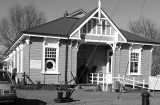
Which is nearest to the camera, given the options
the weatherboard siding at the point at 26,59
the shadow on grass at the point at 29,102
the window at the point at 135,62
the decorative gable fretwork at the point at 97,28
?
the shadow on grass at the point at 29,102

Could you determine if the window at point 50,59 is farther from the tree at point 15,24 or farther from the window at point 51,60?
the tree at point 15,24

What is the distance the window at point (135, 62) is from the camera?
21.5 metres

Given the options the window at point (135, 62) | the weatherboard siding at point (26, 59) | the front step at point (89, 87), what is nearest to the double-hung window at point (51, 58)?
the weatherboard siding at point (26, 59)

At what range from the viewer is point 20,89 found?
57.2ft

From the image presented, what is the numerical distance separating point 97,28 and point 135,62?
4718mm

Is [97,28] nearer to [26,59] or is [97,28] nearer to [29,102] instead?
[26,59]

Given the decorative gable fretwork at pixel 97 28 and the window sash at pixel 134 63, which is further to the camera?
the window sash at pixel 134 63

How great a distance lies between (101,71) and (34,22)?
2673cm

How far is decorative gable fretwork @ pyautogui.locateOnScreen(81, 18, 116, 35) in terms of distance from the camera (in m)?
19.7

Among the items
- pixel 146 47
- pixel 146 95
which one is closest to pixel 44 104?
pixel 146 95

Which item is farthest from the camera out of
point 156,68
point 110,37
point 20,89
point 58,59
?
point 156,68

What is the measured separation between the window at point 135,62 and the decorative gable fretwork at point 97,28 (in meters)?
2.89

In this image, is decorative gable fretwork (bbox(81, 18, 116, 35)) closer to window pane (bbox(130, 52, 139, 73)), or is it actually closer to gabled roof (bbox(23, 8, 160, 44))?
gabled roof (bbox(23, 8, 160, 44))

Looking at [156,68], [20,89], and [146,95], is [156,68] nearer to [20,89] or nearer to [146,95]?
[20,89]
